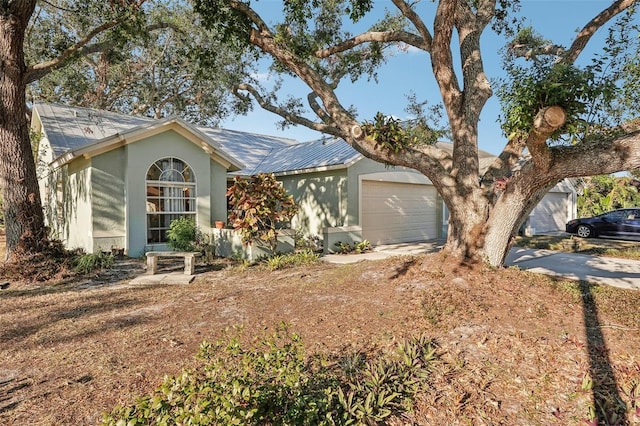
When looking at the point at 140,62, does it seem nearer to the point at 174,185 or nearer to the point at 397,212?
the point at 174,185

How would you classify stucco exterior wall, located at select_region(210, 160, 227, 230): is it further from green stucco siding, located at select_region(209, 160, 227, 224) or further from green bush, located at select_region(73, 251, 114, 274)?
green bush, located at select_region(73, 251, 114, 274)

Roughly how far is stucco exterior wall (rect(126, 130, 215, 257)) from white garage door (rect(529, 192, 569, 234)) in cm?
1556

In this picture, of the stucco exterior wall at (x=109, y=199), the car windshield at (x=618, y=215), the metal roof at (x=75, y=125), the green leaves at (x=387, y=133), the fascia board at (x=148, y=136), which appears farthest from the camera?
the car windshield at (x=618, y=215)

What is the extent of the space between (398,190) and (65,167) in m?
11.8

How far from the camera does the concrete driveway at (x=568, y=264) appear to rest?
7.20 meters

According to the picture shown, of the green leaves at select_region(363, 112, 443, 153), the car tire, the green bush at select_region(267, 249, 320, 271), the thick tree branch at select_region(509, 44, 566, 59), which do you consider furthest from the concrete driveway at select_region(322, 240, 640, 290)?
the car tire

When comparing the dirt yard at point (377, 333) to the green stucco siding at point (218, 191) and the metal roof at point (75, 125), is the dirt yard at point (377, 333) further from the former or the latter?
the metal roof at point (75, 125)

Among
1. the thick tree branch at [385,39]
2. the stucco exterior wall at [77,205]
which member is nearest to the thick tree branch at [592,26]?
the thick tree branch at [385,39]

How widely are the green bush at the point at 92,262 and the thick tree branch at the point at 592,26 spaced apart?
1087 centimetres

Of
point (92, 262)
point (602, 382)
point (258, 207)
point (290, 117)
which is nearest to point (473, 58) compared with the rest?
point (290, 117)

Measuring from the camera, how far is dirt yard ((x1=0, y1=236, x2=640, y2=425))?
9.89 ft

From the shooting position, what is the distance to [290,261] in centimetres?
901

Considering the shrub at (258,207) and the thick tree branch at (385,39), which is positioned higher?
the thick tree branch at (385,39)

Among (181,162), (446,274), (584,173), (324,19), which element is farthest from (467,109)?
(181,162)
